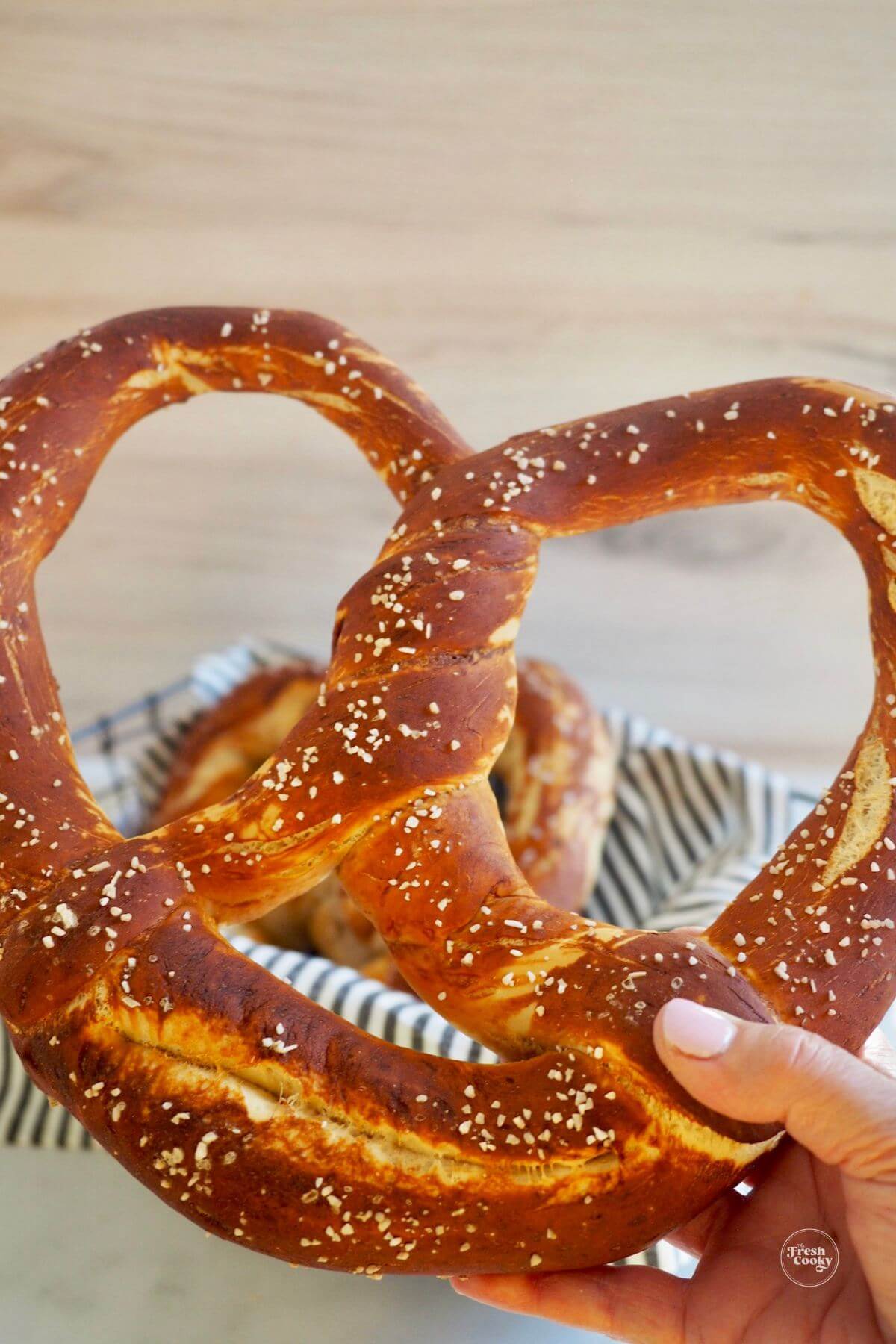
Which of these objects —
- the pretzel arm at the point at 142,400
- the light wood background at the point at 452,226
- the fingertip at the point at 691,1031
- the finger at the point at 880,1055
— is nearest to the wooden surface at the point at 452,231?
the light wood background at the point at 452,226

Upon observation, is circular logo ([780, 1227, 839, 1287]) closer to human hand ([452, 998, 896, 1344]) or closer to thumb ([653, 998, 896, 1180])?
human hand ([452, 998, 896, 1344])

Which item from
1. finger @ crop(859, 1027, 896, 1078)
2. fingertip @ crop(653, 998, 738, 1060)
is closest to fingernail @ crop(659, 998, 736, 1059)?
fingertip @ crop(653, 998, 738, 1060)

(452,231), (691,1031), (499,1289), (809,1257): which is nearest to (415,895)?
(691,1031)

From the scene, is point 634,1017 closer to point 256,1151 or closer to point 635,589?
point 256,1151

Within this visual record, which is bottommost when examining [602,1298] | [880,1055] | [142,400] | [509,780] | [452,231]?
[602,1298]

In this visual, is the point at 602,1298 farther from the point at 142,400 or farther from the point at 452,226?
the point at 452,226

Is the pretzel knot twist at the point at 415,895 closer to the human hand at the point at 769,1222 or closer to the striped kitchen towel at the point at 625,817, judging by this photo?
the human hand at the point at 769,1222
